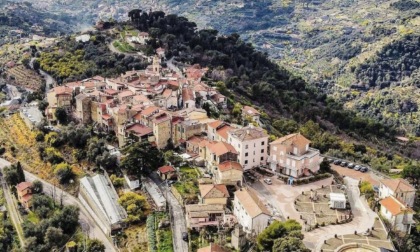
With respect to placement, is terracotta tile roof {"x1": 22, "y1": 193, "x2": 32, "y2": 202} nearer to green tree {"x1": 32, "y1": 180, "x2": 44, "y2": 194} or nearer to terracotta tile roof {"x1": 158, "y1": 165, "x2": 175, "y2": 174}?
A: green tree {"x1": 32, "y1": 180, "x2": 44, "y2": 194}

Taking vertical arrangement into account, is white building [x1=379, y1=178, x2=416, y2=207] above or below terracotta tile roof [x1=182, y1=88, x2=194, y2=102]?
below

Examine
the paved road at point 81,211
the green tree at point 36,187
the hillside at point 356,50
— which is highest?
the green tree at point 36,187

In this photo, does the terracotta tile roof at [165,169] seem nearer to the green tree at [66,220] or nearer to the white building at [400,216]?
the green tree at [66,220]

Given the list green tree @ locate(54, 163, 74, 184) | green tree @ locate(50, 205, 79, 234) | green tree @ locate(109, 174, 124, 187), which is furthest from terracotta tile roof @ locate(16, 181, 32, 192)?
green tree @ locate(109, 174, 124, 187)

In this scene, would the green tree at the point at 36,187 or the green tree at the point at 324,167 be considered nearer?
the green tree at the point at 324,167

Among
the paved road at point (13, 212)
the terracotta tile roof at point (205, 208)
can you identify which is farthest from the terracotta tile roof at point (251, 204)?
the paved road at point (13, 212)
